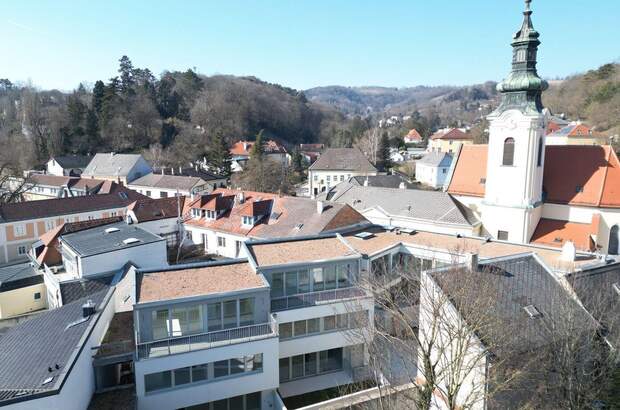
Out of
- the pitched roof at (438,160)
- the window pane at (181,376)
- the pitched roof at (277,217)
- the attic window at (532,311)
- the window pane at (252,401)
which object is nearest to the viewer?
the attic window at (532,311)

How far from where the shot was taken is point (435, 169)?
6712 centimetres

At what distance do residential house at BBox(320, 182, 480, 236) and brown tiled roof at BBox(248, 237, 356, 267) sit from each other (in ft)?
28.3

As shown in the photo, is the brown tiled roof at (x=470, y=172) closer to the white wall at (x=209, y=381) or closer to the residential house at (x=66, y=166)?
the white wall at (x=209, y=381)

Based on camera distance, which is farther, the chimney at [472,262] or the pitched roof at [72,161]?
the pitched roof at [72,161]

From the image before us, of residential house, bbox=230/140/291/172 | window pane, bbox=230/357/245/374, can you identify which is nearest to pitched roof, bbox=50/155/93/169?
residential house, bbox=230/140/291/172

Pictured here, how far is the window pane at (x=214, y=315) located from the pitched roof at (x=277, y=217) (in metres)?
11.2

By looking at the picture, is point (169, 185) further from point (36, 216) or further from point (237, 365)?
point (237, 365)

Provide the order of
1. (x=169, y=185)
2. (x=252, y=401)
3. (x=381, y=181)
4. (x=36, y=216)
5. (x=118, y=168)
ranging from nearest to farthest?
1. (x=252, y=401)
2. (x=36, y=216)
3. (x=381, y=181)
4. (x=169, y=185)
5. (x=118, y=168)

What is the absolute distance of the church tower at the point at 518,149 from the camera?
26078mm

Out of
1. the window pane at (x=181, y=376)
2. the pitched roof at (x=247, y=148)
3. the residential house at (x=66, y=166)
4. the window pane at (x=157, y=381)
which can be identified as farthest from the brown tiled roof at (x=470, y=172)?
the residential house at (x=66, y=166)

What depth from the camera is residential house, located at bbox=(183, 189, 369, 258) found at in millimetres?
29000

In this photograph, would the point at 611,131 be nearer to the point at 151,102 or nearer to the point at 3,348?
the point at 3,348

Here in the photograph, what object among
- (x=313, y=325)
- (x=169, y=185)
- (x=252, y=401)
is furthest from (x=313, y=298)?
(x=169, y=185)

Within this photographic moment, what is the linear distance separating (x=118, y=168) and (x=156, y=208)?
107ft
